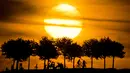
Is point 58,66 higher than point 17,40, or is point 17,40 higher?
point 17,40

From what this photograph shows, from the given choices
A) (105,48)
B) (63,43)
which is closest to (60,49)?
(63,43)

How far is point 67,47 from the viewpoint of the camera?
164250 mm

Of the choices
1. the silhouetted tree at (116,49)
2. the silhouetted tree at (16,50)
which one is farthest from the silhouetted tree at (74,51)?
the silhouetted tree at (16,50)

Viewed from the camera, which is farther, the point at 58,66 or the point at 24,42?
the point at 24,42

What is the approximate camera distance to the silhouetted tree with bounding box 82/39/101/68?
164 metres

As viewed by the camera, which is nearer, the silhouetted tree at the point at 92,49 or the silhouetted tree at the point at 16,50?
the silhouetted tree at the point at 16,50

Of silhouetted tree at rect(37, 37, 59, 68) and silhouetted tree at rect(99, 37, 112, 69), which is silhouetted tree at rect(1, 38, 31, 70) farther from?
silhouetted tree at rect(99, 37, 112, 69)

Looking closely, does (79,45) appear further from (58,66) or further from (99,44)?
(58,66)

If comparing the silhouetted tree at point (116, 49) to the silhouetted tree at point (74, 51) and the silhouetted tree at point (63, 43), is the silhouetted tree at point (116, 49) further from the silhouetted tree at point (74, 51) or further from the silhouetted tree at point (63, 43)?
the silhouetted tree at point (63, 43)

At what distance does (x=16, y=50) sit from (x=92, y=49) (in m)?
25.9

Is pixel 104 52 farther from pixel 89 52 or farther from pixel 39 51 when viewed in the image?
pixel 39 51

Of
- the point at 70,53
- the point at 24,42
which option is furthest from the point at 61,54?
the point at 24,42

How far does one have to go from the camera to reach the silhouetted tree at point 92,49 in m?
164

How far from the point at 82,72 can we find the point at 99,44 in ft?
156
